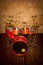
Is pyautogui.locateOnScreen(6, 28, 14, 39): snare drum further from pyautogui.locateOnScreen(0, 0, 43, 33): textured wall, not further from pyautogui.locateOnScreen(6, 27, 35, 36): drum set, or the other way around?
pyautogui.locateOnScreen(0, 0, 43, 33): textured wall

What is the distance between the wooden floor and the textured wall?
0.27m

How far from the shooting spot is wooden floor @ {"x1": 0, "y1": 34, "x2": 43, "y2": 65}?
258cm

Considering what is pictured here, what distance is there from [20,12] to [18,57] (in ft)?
2.89

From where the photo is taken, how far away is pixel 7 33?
2572mm

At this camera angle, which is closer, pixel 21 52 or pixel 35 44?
pixel 21 52

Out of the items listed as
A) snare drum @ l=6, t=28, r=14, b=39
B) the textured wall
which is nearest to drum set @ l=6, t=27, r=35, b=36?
snare drum @ l=6, t=28, r=14, b=39

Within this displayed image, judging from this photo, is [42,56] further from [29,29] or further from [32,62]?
[29,29]

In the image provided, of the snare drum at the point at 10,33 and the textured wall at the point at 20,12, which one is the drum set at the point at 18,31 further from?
the textured wall at the point at 20,12

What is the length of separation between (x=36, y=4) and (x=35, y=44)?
790mm

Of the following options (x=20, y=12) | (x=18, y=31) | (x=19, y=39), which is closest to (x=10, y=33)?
(x=18, y=31)

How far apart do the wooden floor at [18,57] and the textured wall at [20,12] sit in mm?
271

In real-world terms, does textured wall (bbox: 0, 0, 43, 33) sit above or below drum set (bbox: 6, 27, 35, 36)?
above

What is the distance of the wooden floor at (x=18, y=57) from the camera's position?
8.46 ft

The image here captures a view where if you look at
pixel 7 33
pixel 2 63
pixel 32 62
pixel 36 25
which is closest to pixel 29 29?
pixel 36 25
